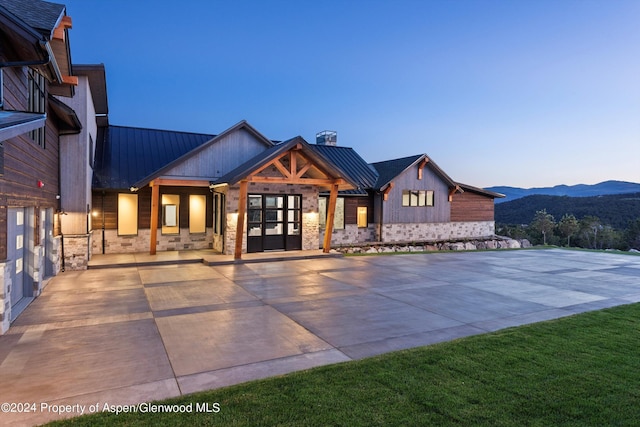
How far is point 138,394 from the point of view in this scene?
396 centimetres

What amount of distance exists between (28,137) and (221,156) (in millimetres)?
8631

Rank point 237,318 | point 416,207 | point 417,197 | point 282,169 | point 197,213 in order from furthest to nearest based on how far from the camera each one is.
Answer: point 417,197
point 416,207
point 197,213
point 282,169
point 237,318

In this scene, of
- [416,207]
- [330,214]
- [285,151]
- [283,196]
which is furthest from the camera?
[416,207]

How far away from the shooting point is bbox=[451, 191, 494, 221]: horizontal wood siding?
78.2 ft

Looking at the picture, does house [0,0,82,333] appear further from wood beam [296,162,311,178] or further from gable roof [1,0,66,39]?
wood beam [296,162,311,178]

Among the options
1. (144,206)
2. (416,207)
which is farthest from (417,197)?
(144,206)

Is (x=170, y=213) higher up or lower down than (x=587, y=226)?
higher up

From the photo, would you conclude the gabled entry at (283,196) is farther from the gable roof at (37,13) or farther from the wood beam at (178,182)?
the gable roof at (37,13)

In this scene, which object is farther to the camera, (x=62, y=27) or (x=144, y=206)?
(x=144, y=206)

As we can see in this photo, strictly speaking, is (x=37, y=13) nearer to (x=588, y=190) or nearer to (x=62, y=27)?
(x=62, y=27)

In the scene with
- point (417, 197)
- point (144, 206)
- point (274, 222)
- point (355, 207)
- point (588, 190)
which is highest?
point (588, 190)

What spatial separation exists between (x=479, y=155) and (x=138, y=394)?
7182 cm

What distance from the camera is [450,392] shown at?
156 inches

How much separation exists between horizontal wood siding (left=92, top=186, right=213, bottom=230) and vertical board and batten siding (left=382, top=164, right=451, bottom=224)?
1001 cm
